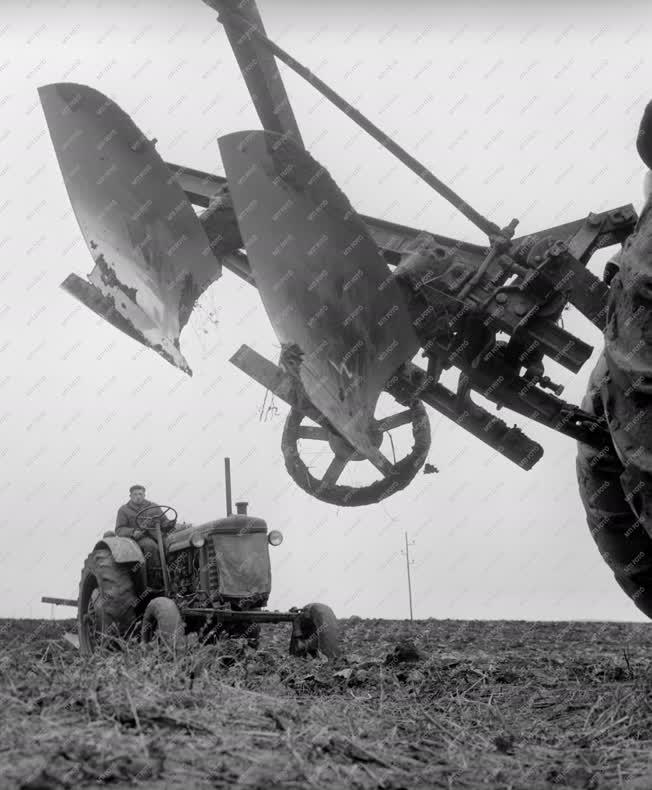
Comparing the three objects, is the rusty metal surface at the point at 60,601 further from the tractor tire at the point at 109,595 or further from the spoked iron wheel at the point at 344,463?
the spoked iron wheel at the point at 344,463

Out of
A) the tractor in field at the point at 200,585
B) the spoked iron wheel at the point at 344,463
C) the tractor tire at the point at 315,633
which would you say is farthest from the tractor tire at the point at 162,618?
the spoked iron wheel at the point at 344,463

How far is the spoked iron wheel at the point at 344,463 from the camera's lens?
4434mm

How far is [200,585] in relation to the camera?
7227mm

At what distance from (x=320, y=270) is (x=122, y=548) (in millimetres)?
4091

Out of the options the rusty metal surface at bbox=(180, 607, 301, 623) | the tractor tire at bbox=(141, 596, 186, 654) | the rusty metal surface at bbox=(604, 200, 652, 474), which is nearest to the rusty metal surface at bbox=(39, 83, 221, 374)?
the rusty metal surface at bbox=(604, 200, 652, 474)

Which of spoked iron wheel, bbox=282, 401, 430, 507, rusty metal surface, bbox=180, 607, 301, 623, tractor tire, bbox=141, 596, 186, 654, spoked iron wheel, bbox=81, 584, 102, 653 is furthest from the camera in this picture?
spoked iron wheel, bbox=81, 584, 102, 653

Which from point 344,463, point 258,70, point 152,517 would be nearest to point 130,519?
point 152,517

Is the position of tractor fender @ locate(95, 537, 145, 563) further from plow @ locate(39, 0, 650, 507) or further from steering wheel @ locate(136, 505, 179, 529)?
plow @ locate(39, 0, 650, 507)

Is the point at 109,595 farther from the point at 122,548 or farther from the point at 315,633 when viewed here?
the point at 315,633

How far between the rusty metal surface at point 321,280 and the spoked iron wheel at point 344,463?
0.63m

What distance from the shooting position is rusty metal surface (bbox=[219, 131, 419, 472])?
360 cm

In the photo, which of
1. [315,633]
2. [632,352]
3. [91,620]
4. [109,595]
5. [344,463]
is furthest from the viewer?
[91,620]

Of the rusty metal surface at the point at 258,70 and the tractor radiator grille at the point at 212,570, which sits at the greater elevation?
the rusty metal surface at the point at 258,70

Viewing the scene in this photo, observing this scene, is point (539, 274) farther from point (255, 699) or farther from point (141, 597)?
point (141, 597)
